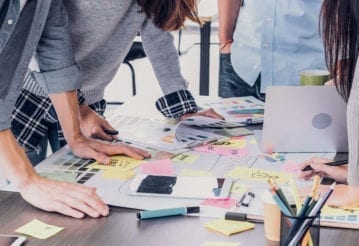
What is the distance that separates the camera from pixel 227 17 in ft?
8.05

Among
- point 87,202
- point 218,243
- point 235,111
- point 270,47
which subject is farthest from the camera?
point 270,47

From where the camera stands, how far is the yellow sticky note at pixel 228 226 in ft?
3.70

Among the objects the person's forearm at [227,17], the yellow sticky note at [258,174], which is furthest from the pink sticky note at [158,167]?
the person's forearm at [227,17]

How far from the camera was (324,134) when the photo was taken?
5.09 ft

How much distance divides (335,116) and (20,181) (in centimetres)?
75

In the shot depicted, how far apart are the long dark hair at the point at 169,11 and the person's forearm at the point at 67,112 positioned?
312mm

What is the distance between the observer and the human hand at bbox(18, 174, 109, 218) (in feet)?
3.98

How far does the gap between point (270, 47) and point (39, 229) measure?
1177 millimetres

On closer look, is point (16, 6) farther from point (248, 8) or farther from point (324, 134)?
point (248, 8)

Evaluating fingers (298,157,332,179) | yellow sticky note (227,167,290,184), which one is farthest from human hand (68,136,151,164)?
fingers (298,157,332,179)

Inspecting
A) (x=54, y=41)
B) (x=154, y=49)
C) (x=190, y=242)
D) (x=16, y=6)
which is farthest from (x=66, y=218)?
(x=154, y=49)

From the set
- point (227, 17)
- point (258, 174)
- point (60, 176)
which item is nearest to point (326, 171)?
point (258, 174)

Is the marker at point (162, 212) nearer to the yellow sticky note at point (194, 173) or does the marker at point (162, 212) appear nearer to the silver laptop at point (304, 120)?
the yellow sticky note at point (194, 173)

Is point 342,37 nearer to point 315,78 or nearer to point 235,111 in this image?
point 315,78
